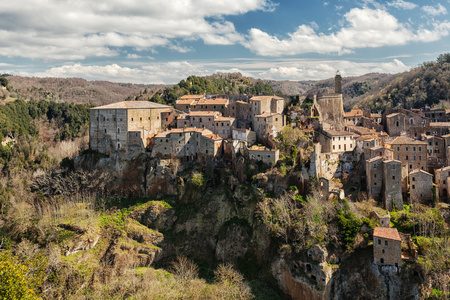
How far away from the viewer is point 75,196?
6041 cm

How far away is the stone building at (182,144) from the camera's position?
57.1 meters

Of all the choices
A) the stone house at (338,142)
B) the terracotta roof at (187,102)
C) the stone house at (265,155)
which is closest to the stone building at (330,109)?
the stone house at (338,142)

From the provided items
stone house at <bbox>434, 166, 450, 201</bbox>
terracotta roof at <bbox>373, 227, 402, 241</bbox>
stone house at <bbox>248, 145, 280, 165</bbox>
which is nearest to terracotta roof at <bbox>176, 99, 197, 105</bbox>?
stone house at <bbox>248, 145, 280, 165</bbox>

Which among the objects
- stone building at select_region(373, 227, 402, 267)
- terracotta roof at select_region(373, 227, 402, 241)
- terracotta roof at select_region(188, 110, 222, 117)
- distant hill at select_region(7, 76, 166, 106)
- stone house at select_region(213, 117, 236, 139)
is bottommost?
stone building at select_region(373, 227, 402, 267)

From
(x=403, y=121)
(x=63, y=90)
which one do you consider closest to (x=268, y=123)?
(x=403, y=121)

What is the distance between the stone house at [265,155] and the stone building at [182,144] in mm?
6440

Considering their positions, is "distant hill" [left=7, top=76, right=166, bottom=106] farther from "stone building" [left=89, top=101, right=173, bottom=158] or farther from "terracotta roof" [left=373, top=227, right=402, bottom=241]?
"terracotta roof" [left=373, top=227, right=402, bottom=241]

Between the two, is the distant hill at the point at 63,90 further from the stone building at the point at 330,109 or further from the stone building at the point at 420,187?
the stone building at the point at 420,187

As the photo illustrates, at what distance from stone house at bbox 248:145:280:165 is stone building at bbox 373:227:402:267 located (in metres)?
17.6

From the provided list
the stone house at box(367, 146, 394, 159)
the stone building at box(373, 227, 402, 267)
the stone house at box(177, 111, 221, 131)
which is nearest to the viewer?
the stone building at box(373, 227, 402, 267)

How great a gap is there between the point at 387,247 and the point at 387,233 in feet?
4.61

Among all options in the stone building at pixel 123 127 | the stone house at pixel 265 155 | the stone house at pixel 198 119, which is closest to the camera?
the stone house at pixel 265 155

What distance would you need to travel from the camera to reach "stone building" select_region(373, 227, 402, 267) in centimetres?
3609

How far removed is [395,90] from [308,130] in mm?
56957
